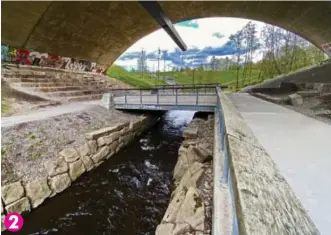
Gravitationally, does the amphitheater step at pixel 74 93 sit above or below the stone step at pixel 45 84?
below

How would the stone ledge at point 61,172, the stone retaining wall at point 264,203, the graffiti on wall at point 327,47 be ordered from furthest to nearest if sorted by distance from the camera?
the graffiti on wall at point 327,47 → the stone ledge at point 61,172 → the stone retaining wall at point 264,203

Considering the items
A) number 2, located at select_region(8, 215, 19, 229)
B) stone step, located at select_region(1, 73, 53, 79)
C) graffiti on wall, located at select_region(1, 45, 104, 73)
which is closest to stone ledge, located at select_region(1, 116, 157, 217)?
number 2, located at select_region(8, 215, 19, 229)

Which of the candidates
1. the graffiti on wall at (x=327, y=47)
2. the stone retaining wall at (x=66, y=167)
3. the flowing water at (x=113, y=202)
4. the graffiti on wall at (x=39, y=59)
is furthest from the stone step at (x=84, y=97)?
the graffiti on wall at (x=327, y=47)

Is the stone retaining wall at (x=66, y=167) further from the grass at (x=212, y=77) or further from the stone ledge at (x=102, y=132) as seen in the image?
the grass at (x=212, y=77)

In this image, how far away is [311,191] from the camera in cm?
258

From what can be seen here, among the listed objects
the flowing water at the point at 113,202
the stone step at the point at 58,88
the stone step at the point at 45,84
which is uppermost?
the stone step at the point at 45,84

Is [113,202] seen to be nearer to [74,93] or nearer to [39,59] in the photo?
[74,93]

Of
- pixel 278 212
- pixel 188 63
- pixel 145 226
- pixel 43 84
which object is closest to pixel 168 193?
pixel 145 226

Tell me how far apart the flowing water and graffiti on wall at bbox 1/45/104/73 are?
12.6 meters

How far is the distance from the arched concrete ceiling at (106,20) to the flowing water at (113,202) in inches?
499

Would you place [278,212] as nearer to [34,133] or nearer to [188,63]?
[34,133]

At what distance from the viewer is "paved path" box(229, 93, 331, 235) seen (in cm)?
235

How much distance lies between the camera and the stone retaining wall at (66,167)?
5441 mm

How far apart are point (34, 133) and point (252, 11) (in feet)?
66.5
